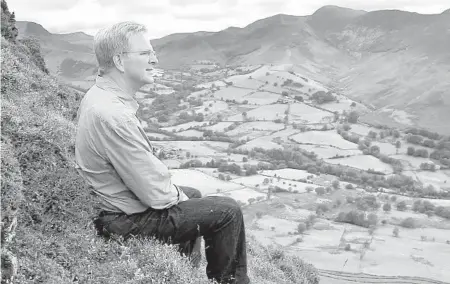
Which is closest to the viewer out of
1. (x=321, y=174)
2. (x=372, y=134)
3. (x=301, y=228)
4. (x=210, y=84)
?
(x=301, y=228)

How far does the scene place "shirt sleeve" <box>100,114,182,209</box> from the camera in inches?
174

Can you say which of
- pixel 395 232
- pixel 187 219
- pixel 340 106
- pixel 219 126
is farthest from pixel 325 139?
pixel 187 219

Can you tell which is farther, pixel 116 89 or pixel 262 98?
pixel 262 98

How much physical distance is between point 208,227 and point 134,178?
0.93 meters

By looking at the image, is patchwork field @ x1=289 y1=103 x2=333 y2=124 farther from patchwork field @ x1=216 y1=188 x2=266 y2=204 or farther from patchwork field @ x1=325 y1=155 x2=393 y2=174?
patchwork field @ x1=216 y1=188 x2=266 y2=204

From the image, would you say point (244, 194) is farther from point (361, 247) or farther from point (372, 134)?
point (372, 134)

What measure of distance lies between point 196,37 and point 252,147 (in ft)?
360

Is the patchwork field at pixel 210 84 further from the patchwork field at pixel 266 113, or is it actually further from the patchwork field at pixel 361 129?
the patchwork field at pixel 361 129

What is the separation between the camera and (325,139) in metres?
75.4

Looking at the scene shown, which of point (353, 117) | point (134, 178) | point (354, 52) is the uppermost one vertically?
point (354, 52)

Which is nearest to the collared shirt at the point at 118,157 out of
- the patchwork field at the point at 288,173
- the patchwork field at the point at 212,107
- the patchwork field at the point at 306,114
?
the patchwork field at the point at 288,173

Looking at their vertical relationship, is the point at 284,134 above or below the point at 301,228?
above

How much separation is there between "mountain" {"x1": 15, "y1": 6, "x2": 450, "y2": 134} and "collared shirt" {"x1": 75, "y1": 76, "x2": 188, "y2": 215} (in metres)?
81.7

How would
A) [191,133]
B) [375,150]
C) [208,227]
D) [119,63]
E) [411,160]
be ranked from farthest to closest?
[191,133], [411,160], [375,150], [208,227], [119,63]
